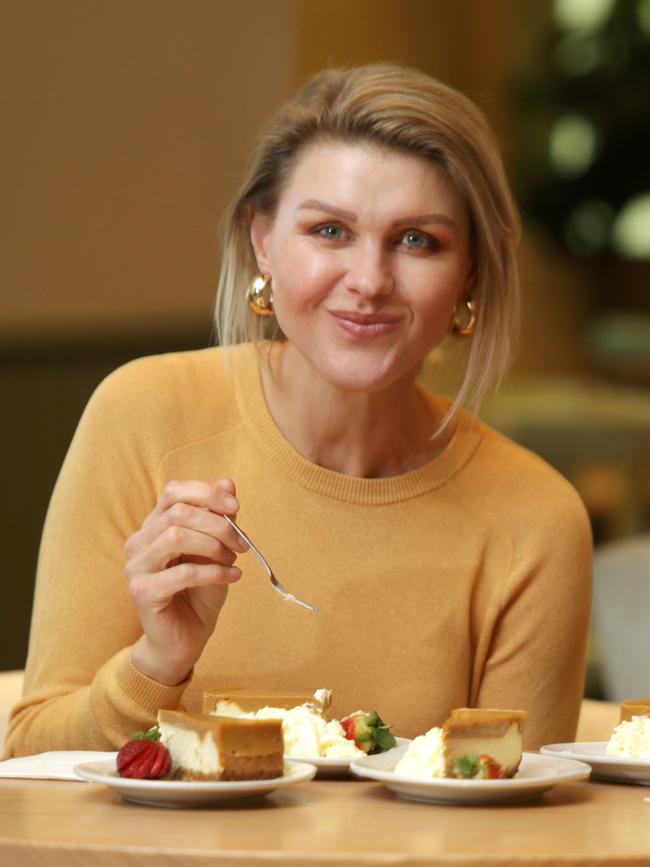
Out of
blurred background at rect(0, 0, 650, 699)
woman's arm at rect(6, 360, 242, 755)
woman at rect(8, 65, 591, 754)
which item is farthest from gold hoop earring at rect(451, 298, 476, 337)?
blurred background at rect(0, 0, 650, 699)

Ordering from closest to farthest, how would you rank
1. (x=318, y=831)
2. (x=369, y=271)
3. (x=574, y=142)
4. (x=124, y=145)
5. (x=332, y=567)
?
(x=318, y=831) < (x=369, y=271) < (x=332, y=567) < (x=124, y=145) < (x=574, y=142)

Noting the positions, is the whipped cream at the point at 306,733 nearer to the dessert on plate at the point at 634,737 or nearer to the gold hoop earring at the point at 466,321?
the dessert on plate at the point at 634,737

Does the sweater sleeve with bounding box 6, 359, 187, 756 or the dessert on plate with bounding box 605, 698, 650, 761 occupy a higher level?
the sweater sleeve with bounding box 6, 359, 187, 756

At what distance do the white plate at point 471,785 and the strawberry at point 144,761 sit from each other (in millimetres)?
160

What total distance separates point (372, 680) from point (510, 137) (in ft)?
14.6

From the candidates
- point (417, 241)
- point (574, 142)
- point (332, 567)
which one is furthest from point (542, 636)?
point (574, 142)

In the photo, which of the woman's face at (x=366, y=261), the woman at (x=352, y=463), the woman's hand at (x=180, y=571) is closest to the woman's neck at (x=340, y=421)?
the woman at (x=352, y=463)

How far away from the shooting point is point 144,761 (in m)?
1.20

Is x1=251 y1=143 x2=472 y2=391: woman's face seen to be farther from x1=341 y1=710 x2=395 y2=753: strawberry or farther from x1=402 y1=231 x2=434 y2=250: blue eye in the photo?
x1=341 y1=710 x2=395 y2=753: strawberry

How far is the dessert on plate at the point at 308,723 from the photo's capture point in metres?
1.36

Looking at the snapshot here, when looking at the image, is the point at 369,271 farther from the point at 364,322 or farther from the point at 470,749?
the point at 470,749

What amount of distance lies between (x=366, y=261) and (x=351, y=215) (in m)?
0.05

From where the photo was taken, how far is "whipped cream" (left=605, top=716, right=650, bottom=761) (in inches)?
54.0

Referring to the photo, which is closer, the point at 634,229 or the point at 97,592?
the point at 97,592
